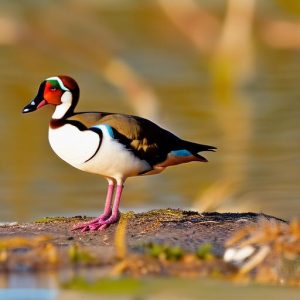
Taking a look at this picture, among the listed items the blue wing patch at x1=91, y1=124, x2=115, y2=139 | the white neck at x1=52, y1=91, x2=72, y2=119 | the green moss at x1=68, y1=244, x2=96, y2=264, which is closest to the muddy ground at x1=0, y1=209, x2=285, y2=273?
the green moss at x1=68, y1=244, x2=96, y2=264

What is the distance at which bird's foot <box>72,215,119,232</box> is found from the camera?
6.33m

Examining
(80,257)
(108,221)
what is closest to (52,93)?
(108,221)

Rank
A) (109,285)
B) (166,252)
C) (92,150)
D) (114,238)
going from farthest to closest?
(92,150), (114,238), (166,252), (109,285)

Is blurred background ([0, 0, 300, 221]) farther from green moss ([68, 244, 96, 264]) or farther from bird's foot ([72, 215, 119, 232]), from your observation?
green moss ([68, 244, 96, 264])

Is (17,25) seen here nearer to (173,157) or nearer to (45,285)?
(173,157)

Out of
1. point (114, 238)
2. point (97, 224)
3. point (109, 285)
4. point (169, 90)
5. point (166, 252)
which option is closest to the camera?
point (109, 285)

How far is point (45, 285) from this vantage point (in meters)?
4.70

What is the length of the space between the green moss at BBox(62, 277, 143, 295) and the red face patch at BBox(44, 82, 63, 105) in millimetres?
2042

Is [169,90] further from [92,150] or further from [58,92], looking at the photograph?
[92,150]

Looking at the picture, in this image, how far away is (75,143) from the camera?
247 inches

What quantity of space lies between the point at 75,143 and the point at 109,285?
6.04 ft

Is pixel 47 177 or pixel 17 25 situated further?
pixel 17 25

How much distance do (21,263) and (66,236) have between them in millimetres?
961

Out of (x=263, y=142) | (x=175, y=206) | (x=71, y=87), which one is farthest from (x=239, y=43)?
(x=71, y=87)
